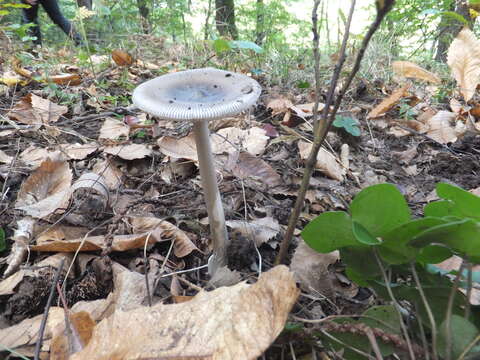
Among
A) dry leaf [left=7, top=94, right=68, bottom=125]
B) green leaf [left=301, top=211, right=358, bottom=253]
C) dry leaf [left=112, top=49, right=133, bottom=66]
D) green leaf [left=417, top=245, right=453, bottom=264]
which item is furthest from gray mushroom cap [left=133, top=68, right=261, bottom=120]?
dry leaf [left=112, top=49, right=133, bottom=66]

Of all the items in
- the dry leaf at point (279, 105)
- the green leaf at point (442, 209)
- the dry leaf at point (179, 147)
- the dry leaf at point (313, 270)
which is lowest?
the dry leaf at point (313, 270)

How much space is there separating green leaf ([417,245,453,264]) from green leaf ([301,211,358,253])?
166 millimetres

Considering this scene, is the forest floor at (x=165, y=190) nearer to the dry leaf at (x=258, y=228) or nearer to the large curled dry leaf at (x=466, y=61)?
the dry leaf at (x=258, y=228)

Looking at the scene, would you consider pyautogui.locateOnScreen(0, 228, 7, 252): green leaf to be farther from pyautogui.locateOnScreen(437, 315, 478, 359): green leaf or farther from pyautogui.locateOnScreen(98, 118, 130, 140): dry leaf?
pyautogui.locateOnScreen(437, 315, 478, 359): green leaf

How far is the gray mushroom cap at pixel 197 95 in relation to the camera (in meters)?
1.10

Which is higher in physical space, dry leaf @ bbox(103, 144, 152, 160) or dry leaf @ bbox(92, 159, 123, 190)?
dry leaf @ bbox(103, 144, 152, 160)

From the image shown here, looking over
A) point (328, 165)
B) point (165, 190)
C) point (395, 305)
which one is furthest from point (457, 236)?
point (165, 190)

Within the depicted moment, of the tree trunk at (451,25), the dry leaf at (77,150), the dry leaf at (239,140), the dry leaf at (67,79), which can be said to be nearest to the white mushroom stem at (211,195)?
the dry leaf at (239,140)

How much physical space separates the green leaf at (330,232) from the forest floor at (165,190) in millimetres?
214

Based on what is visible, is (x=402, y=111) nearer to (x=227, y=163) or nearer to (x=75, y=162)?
(x=227, y=163)

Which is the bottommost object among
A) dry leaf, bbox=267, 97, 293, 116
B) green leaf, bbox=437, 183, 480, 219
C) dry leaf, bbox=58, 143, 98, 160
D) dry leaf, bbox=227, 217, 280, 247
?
dry leaf, bbox=227, 217, 280, 247

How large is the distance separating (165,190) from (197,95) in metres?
0.76

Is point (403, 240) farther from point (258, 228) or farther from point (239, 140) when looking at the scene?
point (239, 140)

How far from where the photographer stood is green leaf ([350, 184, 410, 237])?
0.90 m
